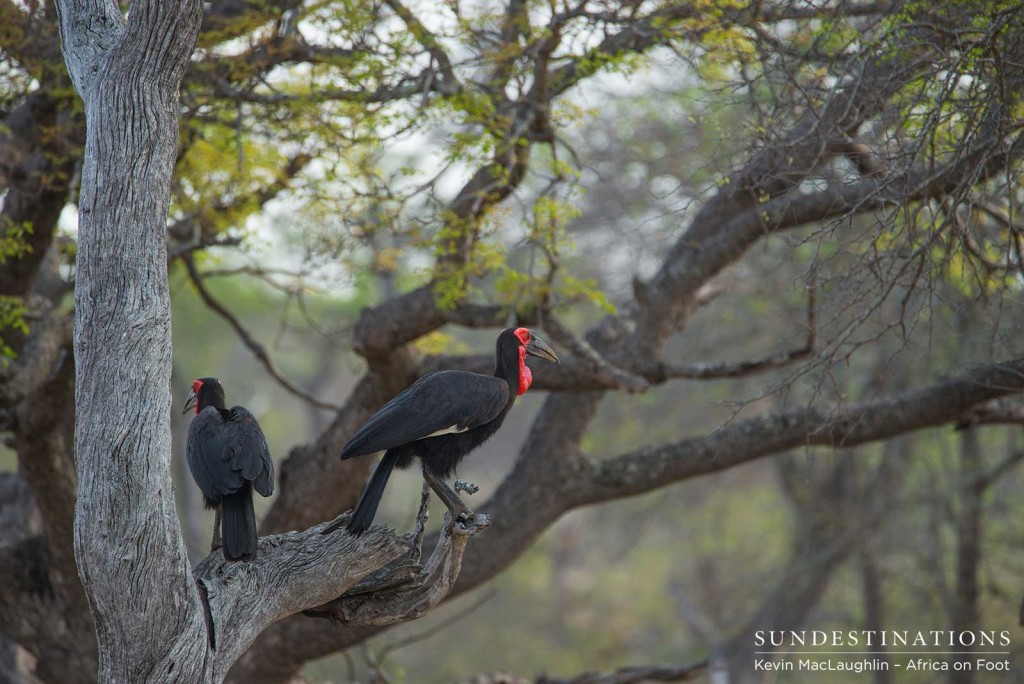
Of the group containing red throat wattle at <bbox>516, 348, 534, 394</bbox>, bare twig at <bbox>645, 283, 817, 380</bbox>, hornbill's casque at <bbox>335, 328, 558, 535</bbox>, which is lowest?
hornbill's casque at <bbox>335, 328, 558, 535</bbox>

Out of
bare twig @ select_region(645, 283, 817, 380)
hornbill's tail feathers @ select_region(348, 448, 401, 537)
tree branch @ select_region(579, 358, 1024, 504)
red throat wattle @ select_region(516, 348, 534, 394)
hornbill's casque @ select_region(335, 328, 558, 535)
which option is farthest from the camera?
tree branch @ select_region(579, 358, 1024, 504)

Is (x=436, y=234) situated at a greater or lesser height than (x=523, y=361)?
greater

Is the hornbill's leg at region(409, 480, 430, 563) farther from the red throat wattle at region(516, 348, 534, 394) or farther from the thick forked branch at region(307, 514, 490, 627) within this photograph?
the red throat wattle at region(516, 348, 534, 394)

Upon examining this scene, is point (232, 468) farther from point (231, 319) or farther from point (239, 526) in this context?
point (231, 319)

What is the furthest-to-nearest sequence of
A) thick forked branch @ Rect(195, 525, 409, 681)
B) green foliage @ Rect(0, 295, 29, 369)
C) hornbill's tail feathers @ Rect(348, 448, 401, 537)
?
green foliage @ Rect(0, 295, 29, 369) → hornbill's tail feathers @ Rect(348, 448, 401, 537) → thick forked branch @ Rect(195, 525, 409, 681)

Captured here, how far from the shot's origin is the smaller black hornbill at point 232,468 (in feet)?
15.2

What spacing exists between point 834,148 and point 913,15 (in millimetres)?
836

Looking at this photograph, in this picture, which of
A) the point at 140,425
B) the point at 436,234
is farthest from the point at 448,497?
the point at 436,234

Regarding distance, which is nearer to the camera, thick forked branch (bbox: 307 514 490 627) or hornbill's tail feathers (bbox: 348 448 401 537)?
hornbill's tail feathers (bbox: 348 448 401 537)

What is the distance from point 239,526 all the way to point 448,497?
0.97 metres

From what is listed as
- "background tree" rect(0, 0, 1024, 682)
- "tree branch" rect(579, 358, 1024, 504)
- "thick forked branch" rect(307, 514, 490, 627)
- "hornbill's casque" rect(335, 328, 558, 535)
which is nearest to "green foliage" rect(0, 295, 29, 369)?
"background tree" rect(0, 0, 1024, 682)

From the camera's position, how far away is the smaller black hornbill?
464 centimetres

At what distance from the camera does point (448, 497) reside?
16.2 ft

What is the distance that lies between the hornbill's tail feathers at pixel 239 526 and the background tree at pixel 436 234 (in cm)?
17
